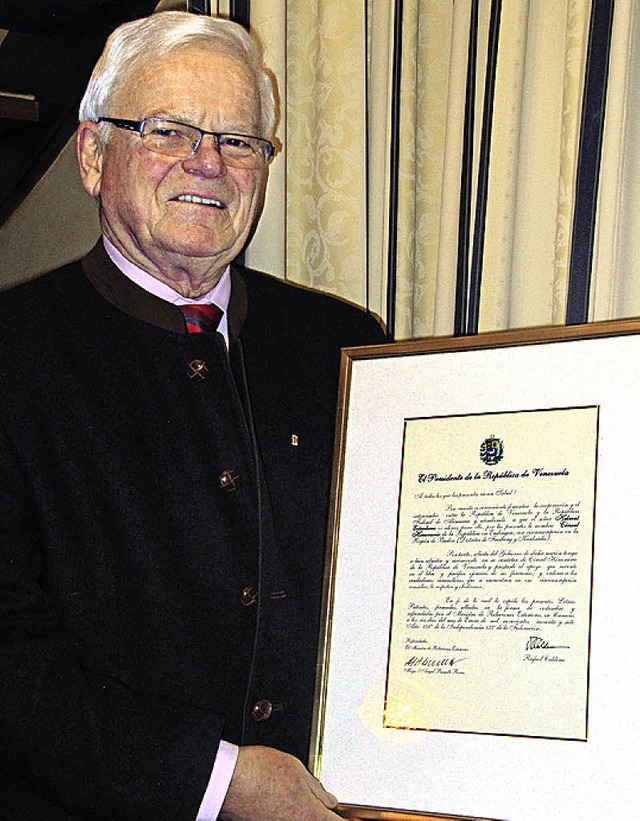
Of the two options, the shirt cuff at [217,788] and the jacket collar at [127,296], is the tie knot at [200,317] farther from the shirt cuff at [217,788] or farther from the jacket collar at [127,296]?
the shirt cuff at [217,788]

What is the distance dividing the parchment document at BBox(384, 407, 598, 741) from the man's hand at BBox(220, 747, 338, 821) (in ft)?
0.42

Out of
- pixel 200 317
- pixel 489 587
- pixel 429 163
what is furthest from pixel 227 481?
pixel 429 163

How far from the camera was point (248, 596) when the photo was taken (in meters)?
1.47

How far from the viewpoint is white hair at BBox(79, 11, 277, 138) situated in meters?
1.56

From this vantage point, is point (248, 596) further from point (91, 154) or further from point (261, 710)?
point (91, 154)

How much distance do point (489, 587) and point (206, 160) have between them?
0.68 m

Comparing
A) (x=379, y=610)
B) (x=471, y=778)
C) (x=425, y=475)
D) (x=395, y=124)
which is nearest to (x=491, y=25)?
(x=395, y=124)

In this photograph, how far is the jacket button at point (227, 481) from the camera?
1.51m

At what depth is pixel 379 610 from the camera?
143cm

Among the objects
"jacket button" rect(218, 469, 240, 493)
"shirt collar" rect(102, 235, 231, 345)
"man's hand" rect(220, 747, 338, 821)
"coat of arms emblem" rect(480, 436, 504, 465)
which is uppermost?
"shirt collar" rect(102, 235, 231, 345)

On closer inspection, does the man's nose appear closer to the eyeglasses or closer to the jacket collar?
the eyeglasses

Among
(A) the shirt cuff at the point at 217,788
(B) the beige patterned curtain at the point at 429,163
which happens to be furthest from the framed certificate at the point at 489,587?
(B) the beige patterned curtain at the point at 429,163

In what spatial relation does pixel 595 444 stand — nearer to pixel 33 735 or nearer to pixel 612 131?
pixel 612 131
